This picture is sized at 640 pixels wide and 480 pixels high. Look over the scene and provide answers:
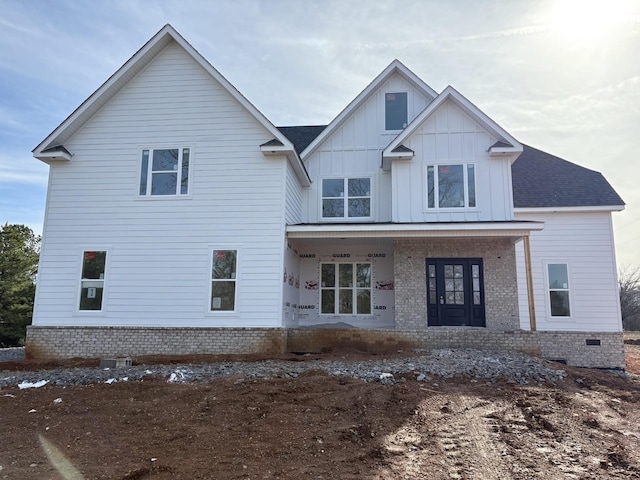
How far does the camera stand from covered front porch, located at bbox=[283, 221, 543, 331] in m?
12.3

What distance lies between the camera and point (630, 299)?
31.4m

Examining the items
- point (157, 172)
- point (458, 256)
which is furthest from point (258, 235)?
point (458, 256)

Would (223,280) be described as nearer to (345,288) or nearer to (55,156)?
(345,288)

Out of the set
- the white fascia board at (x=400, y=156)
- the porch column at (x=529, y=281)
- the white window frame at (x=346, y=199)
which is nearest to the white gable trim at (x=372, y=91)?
the white window frame at (x=346, y=199)

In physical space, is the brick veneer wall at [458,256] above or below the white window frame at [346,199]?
below

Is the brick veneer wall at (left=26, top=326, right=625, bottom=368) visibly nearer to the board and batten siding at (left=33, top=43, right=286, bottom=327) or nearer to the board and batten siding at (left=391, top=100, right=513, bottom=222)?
the board and batten siding at (left=33, top=43, right=286, bottom=327)

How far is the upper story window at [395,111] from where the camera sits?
15.1m

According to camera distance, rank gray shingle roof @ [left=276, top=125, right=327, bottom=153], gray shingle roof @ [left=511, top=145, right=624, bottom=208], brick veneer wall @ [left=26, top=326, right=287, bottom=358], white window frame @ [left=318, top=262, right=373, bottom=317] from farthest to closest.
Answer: gray shingle roof @ [left=276, top=125, right=327, bottom=153] → white window frame @ [left=318, top=262, right=373, bottom=317] → gray shingle roof @ [left=511, top=145, right=624, bottom=208] → brick veneer wall @ [left=26, top=326, right=287, bottom=358]

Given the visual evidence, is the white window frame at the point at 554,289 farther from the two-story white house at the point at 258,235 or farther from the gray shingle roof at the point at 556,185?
the gray shingle roof at the point at 556,185

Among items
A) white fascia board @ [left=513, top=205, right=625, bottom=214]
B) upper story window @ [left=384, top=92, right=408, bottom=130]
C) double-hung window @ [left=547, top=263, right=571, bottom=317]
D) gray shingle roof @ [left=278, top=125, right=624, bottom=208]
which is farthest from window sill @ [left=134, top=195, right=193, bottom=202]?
double-hung window @ [left=547, top=263, right=571, bottom=317]

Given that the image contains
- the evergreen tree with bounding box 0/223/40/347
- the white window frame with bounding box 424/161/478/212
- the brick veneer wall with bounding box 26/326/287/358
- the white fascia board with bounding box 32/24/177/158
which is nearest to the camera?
the brick veneer wall with bounding box 26/326/287/358

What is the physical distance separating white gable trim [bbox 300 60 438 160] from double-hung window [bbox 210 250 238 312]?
16.2 ft

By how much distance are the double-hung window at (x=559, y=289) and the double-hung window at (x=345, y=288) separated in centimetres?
578

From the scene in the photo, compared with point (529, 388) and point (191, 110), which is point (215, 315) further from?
point (529, 388)
